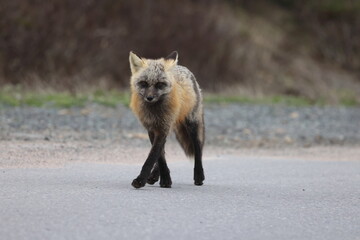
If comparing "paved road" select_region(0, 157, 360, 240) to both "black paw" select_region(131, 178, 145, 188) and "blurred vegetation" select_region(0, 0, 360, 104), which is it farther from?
"blurred vegetation" select_region(0, 0, 360, 104)

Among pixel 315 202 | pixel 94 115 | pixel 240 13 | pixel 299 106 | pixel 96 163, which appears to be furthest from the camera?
pixel 240 13

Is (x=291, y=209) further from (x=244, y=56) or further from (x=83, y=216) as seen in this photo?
(x=244, y=56)

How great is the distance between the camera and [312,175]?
10977mm

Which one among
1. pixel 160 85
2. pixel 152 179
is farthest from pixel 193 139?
pixel 160 85

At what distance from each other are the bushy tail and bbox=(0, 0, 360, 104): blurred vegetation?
42.9 feet

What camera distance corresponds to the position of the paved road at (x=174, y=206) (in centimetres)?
630

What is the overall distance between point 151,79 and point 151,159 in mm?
942

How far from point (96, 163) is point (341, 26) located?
35305 millimetres

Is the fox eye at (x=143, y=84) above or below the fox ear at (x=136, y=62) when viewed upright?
below

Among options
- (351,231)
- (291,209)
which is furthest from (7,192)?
(351,231)

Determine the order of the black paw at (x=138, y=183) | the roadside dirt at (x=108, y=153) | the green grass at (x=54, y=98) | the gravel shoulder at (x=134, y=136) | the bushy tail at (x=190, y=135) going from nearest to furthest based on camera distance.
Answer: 1. the black paw at (x=138, y=183)
2. the bushy tail at (x=190, y=135)
3. the roadside dirt at (x=108, y=153)
4. the gravel shoulder at (x=134, y=136)
5. the green grass at (x=54, y=98)

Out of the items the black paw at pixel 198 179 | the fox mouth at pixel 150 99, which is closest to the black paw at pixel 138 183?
the fox mouth at pixel 150 99

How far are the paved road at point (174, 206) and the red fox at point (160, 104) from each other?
264mm

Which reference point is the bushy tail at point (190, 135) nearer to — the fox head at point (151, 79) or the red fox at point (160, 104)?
the red fox at point (160, 104)
